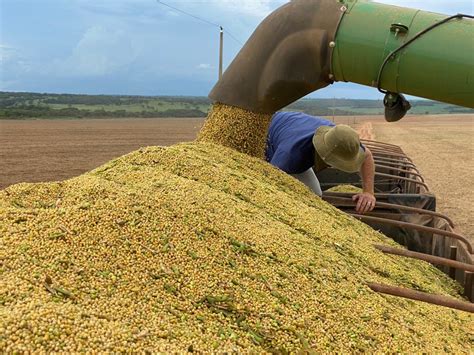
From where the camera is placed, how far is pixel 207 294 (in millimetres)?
1562

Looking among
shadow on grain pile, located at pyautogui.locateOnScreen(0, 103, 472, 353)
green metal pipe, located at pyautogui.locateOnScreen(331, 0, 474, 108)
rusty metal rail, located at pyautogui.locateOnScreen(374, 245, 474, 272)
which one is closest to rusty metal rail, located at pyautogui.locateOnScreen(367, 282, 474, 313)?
shadow on grain pile, located at pyautogui.locateOnScreen(0, 103, 472, 353)

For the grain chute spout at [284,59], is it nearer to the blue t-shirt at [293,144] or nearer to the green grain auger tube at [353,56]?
the green grain auger tube at [353,56]

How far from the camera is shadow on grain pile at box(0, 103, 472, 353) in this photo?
1.31m

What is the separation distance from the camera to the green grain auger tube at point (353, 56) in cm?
224

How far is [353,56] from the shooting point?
8.29ft

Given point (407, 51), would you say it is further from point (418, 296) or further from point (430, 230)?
point (430, 230)

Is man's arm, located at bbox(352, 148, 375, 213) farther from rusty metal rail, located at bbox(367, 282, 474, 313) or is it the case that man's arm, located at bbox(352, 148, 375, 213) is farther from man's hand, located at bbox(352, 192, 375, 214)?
rusty metal rail, located at bbox(367, 282, 474, 313)

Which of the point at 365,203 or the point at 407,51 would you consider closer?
the point at 407,51

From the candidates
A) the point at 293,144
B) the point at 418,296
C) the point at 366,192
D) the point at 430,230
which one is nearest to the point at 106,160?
the point at 293,144

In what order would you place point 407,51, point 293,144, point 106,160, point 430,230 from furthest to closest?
point 106,160 < point 293,144 < point 430,230 < point 407,51

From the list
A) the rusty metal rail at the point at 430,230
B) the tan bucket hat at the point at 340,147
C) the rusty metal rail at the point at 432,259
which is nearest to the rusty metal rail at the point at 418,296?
the rusty metal rail at the point at 432,259

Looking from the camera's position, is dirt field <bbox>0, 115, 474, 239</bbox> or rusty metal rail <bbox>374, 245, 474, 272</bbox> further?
dirt field <bbox>0, 115, 474, 239</bbox>

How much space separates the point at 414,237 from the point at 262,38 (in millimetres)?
1924

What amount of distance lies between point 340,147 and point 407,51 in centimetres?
109
